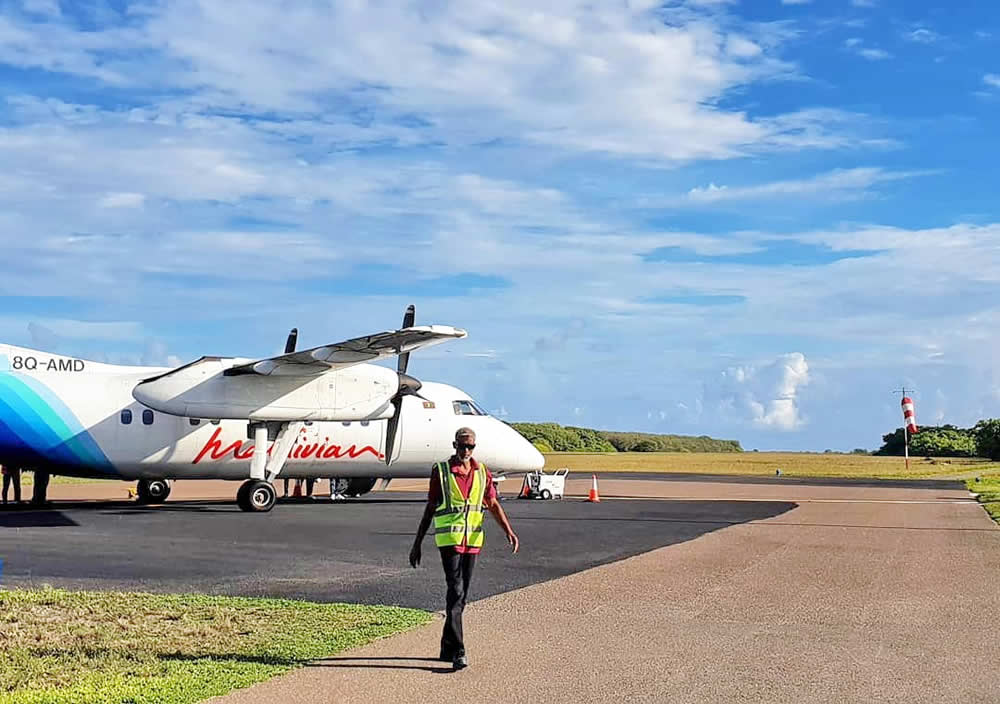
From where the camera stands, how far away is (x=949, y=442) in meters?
117

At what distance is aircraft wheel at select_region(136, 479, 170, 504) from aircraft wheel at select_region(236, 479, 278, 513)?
4.00 m

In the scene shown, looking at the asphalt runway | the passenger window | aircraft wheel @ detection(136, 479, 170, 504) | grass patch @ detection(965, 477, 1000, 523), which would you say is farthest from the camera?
the passenger window

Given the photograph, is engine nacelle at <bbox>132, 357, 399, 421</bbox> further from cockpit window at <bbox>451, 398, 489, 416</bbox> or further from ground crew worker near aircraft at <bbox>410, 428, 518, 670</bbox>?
ground crew worker near aircraft at <bbox>410, 428, 518, 670</bbox>

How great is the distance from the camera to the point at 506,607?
11633 mm

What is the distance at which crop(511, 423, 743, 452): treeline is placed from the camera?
4392 inches

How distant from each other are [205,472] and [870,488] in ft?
101

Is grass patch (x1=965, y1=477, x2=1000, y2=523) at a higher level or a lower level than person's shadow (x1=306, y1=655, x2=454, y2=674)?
higher

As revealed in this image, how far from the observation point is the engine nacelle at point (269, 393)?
24.0 m

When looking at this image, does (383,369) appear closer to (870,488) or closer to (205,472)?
(205,472)

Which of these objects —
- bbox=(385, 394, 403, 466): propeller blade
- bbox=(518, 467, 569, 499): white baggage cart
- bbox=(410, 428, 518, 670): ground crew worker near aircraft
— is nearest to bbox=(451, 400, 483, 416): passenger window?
bbox=(385, 394, 403, 466): propeller blade

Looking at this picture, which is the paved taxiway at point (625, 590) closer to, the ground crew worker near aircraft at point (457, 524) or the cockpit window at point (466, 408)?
the ground crew worker near aircraft at point (457, 524)

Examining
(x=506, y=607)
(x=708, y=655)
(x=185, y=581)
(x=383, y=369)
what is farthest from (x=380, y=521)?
(x=708, y=655)

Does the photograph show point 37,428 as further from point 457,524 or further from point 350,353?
point 457,524

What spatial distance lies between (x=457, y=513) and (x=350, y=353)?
15061mm
